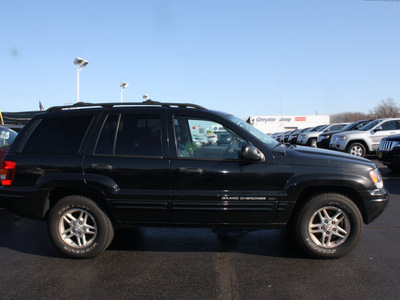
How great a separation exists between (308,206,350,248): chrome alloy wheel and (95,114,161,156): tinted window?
2018mm

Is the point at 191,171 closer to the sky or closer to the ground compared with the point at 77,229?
closer to the sky

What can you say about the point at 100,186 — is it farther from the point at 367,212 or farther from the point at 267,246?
the point at 367,212

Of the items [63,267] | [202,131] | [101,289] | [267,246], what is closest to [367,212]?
[267,246]

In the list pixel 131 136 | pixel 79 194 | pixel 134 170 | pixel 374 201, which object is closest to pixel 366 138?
pixel 374 201

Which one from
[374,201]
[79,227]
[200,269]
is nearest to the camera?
[200,269]

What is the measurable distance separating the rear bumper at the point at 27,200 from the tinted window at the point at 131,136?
89cm

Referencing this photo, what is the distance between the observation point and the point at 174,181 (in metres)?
3.73

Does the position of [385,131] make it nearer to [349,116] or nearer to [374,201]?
[374,201]

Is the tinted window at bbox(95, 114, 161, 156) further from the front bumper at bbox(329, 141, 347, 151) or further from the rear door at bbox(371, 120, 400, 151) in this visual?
the rear door at bbox(371, 120, 400, 151)

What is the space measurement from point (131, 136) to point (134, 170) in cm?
45

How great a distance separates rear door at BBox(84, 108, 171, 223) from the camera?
3764mm

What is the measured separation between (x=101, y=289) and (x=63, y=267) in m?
0.81

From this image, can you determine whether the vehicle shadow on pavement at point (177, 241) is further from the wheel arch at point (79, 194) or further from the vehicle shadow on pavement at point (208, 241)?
the wheel arch at point (79, 194)

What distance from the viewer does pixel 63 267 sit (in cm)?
368
